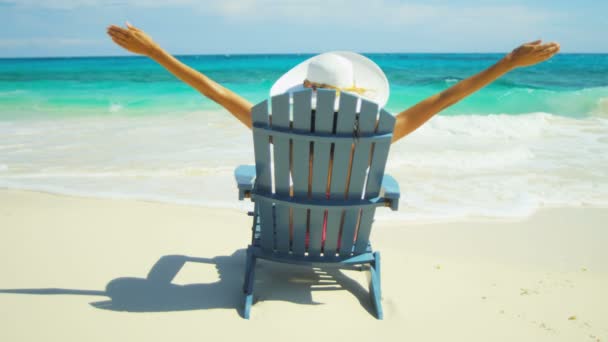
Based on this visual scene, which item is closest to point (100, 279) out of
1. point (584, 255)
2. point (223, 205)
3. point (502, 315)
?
point (223, 205)

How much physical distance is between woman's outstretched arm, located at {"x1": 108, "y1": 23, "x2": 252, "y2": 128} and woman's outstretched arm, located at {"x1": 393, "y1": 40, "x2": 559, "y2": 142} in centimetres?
89

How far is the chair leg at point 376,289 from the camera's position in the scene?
2.94m

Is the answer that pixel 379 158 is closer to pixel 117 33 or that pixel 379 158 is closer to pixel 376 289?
pixel 376 289

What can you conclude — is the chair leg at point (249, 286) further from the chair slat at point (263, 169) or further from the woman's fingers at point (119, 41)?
the woman's fingers at point (119, 41)

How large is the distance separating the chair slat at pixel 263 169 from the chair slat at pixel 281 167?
37 mm

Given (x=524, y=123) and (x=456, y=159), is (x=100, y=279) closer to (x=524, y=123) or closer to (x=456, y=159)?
(x=456, y=159)

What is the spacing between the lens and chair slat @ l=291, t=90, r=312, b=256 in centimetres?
252

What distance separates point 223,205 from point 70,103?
14805 millimetres

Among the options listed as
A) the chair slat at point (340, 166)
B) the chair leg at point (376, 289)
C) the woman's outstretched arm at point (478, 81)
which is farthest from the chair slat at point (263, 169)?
the woman's outstretched arm at point (478, 81)

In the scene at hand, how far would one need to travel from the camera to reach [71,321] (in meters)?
2.75

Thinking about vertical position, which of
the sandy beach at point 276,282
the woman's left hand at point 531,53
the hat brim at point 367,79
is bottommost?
the sandy beach at point 276,282

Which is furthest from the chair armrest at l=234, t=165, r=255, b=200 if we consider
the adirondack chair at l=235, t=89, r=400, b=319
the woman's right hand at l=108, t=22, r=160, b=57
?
the woman's right hand at l=108, t=22, r=160, b=57

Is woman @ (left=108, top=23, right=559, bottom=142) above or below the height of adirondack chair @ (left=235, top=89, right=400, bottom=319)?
above

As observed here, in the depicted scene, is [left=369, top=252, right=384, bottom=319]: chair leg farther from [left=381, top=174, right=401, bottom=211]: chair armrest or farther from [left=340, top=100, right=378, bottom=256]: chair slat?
[left=381, top=174, right=401, bottom=211]: chair armrest
